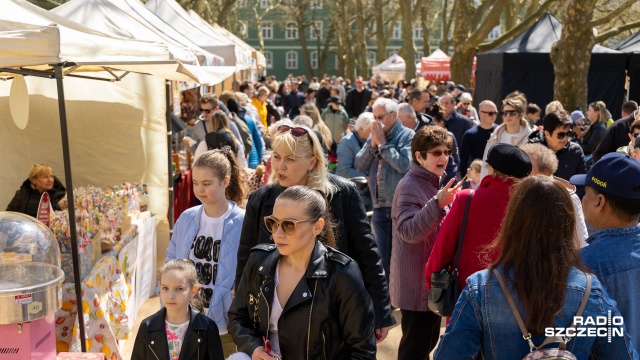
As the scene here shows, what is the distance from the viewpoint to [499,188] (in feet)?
12.8

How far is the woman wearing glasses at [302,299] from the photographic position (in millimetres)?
2971

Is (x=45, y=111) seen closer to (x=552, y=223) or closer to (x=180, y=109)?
(x=180, y=109)

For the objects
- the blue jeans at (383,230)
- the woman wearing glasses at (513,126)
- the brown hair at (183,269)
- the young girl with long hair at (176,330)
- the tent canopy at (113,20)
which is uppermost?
the tent canopy at (113,20)

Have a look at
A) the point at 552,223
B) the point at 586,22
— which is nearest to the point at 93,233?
the point at 552,223

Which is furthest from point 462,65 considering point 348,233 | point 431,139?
point 348,233

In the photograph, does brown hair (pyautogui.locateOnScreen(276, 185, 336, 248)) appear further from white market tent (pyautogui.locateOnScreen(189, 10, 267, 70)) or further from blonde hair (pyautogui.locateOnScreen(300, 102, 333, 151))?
white market tent (pyautogui.locateOnScreen(189, 10, 267, 70))

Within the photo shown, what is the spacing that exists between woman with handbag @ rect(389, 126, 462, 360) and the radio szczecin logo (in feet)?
7.48

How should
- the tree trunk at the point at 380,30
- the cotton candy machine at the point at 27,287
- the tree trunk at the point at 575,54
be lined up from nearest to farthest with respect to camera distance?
the cotton candy machine at the point at 27,287 < the tree trunk at the point at 575,54 < the tree trunk at the point at 380,30

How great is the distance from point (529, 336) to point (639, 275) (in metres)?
0.70

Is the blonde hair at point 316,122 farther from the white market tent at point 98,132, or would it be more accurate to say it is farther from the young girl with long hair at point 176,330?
the young girl with long hair at point 176,330

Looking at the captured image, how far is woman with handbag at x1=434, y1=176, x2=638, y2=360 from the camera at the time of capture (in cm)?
238

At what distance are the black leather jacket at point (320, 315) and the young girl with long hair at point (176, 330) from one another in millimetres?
785

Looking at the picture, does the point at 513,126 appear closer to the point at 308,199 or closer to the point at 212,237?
the point at 212,237

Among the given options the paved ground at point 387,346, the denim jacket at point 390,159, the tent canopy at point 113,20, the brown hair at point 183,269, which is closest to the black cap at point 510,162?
the brown hair at point 183,269
